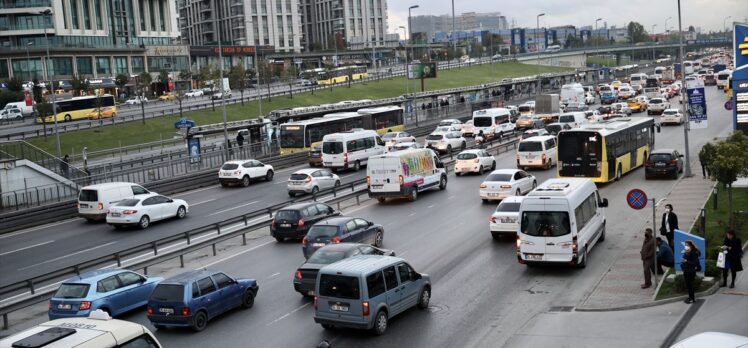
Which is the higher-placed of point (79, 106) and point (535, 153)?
point (79, 106)

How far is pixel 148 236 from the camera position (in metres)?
31.9

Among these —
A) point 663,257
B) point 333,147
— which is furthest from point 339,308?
point 333,147

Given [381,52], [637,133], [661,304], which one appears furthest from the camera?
[381,52]

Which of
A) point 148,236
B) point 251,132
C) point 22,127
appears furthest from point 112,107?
point 148,236

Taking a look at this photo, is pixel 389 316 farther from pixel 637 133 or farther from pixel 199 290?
pixel 637 133

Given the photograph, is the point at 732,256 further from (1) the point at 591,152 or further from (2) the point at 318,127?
(2) the point at 318,127

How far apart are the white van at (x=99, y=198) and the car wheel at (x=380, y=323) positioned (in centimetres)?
2189

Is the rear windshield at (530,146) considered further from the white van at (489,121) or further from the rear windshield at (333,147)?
the white van at (489,121)

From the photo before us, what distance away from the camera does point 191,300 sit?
17750 mm

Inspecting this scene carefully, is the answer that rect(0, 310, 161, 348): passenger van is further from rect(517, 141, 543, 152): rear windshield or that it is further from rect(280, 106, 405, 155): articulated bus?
rect(280, 106, 405, 155): articulated bus

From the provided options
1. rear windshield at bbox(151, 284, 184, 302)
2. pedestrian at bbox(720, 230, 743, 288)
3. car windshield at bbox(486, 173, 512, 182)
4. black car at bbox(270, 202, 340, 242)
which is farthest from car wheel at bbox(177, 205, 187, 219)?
pedestrian at bbox(720, 230, 743, 288)

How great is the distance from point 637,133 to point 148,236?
2527 centimetres

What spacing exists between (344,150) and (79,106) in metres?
40.5

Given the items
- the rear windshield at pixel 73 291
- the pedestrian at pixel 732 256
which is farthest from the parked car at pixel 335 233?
the pedestrian at pixel 732 256
